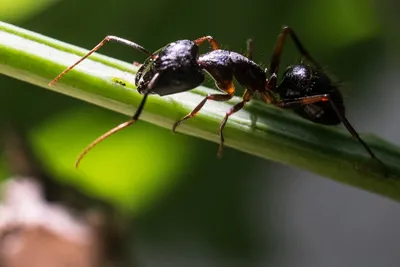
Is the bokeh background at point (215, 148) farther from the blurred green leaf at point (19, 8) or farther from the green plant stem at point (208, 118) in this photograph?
the green plant stem at point (208, 118)

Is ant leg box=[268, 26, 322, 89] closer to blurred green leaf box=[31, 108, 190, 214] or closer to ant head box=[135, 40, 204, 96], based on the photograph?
ant head box=[135, 40, 204, 96]

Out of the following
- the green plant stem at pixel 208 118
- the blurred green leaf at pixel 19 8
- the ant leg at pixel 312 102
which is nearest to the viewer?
the green plant stem at pixel 208 118

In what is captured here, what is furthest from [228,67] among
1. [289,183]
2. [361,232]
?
[361,232]

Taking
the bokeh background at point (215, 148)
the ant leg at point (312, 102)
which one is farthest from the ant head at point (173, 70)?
the bokeh background at point (215, 148)

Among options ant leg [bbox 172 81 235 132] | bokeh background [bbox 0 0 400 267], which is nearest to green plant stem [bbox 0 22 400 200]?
ant leg [bbox 172 81 235 132]

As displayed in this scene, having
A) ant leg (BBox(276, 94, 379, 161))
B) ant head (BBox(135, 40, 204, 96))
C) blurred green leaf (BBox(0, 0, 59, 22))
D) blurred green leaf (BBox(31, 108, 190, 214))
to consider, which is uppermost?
ant head (BBox(135, 40, 204, 96))

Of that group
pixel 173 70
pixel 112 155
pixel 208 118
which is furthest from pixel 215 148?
pixel 208 118
